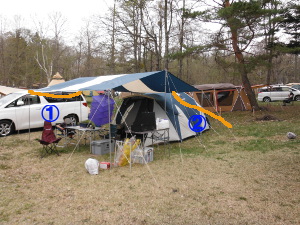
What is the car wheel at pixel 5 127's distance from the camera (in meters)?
8.58

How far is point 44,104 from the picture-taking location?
934 cm

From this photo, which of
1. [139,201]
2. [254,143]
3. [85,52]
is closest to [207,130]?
[254,143]

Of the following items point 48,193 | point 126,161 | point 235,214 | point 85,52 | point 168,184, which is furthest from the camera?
point 85,52

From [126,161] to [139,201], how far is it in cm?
183

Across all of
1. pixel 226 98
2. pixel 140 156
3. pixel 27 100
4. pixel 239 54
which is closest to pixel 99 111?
pixel 27 100

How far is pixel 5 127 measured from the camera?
8648 millimetres

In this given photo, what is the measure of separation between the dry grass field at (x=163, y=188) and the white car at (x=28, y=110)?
192 centimetres

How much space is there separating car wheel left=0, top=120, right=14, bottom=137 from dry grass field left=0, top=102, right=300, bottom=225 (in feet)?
6.14

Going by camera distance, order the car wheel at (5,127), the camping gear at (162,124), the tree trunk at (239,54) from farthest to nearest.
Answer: the tree trunk at (239,54)
the car wheel at (5,127)
the camping gear at (162,124)

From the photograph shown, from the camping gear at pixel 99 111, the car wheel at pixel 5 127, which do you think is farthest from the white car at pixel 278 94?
the car wheel at pixel 5 127

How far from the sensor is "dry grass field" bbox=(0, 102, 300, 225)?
3.45m

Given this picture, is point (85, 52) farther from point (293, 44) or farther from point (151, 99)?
point (151, 99)

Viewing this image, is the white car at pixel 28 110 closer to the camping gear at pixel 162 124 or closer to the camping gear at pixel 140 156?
the camping gear at pixel 162 124

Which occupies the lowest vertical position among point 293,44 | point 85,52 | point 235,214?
point 235,214
